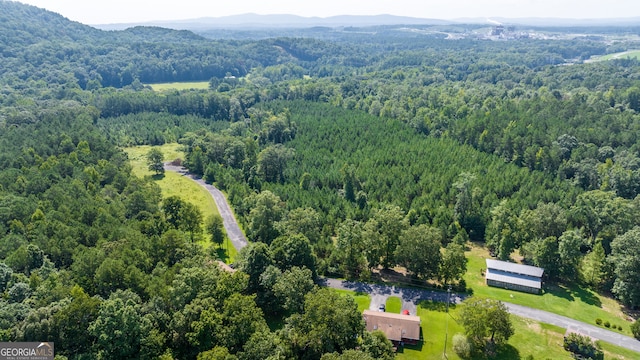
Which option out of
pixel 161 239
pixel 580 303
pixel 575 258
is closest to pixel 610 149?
pixel 575 258

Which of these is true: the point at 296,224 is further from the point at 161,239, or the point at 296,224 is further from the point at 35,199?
the point at 35,199

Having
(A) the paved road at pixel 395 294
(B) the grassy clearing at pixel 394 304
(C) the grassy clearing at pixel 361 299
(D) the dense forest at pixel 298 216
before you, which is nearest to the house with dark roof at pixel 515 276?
(D) the dense forest at pixel 298 216

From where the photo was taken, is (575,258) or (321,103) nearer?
(575,258)

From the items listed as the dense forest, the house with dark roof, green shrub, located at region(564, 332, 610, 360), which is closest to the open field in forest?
green shrub, located at region(564, 332, 610, 360)

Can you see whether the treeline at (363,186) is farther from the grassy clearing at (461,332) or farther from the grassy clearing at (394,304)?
the grassy clearing at (461,332)

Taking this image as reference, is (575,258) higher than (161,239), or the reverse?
(161,239)
